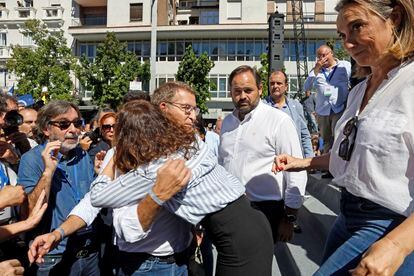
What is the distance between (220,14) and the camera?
39969mm

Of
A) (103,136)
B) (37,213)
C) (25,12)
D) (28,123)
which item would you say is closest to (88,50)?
(25,12)

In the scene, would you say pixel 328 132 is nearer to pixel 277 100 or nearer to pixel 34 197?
pixel 277 100

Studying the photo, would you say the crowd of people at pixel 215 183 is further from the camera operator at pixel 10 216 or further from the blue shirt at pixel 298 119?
the blue shirt at pixel 298 119

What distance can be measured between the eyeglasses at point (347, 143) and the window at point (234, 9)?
130ft

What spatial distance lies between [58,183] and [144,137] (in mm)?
1261

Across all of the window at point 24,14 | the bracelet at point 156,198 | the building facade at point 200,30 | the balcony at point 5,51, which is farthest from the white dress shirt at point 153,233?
the window at point 24,14

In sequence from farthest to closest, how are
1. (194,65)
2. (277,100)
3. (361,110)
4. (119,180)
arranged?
(194,65)
(277,100)
(119,180)
(361,110)

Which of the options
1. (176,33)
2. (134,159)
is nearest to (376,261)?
(134,159)

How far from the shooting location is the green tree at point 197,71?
31.0 metres

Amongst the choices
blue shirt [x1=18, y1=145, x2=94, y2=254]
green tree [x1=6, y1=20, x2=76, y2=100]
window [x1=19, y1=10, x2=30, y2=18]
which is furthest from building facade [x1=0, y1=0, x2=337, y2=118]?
blue shirt [x1=18, y1=145, x2=94, y2=254]

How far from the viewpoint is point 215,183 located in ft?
6.25

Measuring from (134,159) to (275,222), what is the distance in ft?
5.80

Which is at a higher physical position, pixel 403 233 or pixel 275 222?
pixel 403 233

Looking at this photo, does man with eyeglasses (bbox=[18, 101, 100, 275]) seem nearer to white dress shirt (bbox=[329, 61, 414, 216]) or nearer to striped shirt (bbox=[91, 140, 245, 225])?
striped shirt (bbox=[91, 140, 245, 225])
